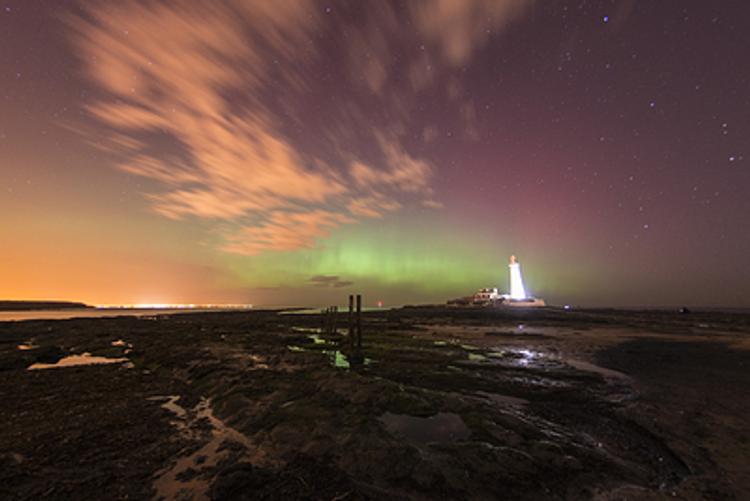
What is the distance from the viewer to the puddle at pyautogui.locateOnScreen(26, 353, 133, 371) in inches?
644

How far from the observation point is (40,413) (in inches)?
359

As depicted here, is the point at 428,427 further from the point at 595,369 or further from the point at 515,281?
the point at 515,281

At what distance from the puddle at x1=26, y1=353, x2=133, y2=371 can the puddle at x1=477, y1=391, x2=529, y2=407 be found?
55.7ft

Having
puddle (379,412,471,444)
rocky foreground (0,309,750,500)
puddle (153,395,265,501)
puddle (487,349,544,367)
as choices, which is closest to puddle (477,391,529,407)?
rocky foreground (0,309,750,500)

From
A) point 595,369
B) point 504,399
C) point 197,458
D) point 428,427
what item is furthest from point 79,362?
point 595,369

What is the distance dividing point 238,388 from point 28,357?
54.5 feet

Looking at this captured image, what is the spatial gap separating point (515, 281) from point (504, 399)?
419ft

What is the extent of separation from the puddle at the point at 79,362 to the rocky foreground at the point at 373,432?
938 millimetres

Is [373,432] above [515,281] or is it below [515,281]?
below

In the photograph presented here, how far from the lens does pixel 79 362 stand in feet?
58.4

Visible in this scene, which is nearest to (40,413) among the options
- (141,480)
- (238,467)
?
(141,480)

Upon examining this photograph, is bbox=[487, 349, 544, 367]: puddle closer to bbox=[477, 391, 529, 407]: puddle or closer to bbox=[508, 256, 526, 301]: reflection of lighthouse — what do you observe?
bbox=[477, 391, 529, 407]: puddle

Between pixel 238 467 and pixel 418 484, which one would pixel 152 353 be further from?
pixel 418 484

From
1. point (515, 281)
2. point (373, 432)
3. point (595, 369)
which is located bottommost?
point (595, 369)
